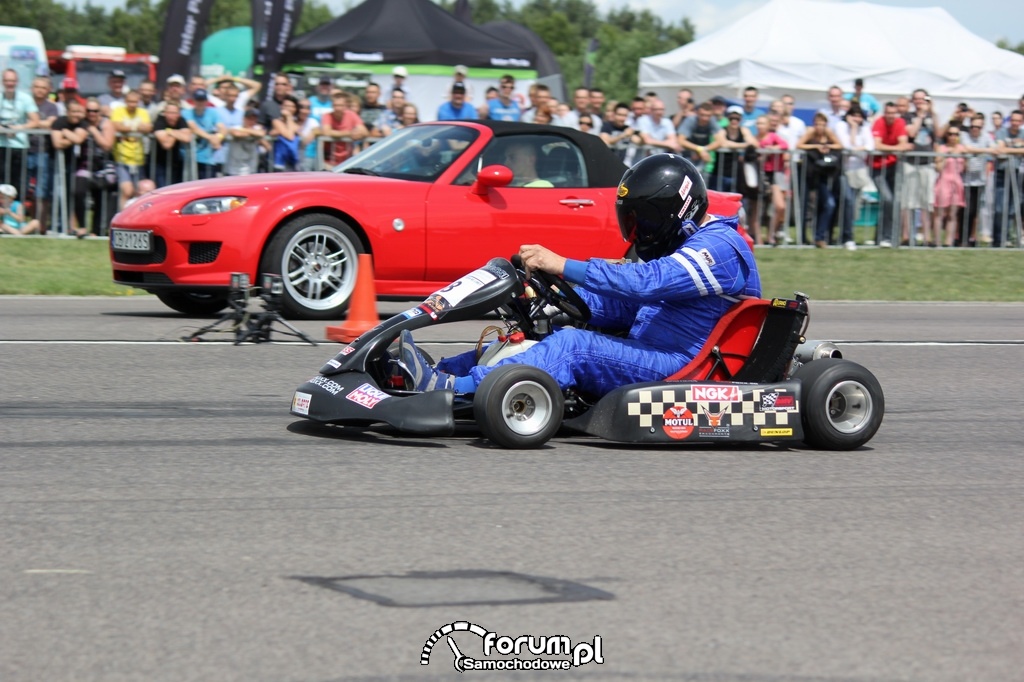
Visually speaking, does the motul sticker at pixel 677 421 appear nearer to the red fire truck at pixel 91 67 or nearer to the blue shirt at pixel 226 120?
the blue shirt at pixel 226 120

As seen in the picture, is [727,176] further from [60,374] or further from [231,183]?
[60,374]

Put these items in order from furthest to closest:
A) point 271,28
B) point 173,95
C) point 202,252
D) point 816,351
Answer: point 271,28, point 173,95, point 202,252, point 816,351

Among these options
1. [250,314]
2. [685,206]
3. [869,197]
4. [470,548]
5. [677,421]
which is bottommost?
[470,548]

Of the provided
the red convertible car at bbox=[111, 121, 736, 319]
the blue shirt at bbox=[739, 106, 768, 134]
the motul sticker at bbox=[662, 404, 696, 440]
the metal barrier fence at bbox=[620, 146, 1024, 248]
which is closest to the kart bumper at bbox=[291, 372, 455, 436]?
the motul sticker at bbox=[662, 404, 696, 440]

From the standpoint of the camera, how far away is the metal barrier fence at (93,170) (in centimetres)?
1444

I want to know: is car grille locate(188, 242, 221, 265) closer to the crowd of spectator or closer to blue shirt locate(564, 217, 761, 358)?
the crowd of spectator

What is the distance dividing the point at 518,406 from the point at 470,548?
1.59 meters

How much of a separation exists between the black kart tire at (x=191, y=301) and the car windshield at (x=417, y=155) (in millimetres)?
1354

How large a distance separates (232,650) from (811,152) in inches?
547

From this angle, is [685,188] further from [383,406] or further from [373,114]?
[373,114]

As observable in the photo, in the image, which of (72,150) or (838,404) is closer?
(838,404)

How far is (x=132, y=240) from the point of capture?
10.2m

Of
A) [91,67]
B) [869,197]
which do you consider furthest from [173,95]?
[91,67]

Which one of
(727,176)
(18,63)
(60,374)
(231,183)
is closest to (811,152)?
(727,176)
